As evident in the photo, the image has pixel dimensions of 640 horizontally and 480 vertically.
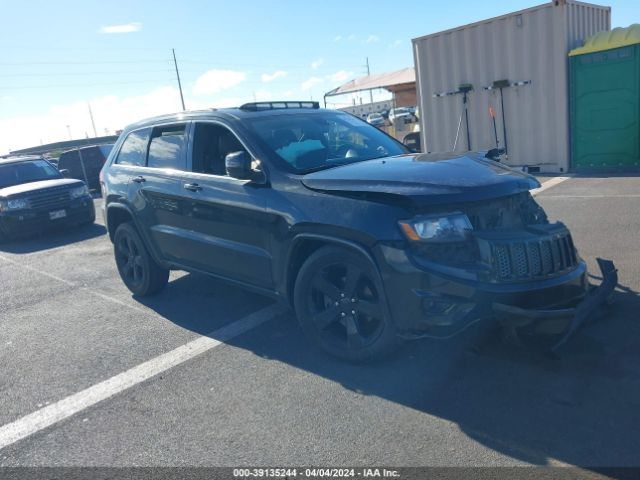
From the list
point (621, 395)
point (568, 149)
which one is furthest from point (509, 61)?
point (621, 395)

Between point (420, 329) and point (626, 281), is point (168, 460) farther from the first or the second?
point (626, 281)

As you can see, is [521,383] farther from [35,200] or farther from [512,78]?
[512,78]

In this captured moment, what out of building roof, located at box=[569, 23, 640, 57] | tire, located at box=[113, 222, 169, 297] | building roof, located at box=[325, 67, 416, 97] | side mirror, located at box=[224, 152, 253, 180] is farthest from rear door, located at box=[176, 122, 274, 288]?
building roof, located at box=[325, 67, 416, 97]

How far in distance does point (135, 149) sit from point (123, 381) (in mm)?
2693

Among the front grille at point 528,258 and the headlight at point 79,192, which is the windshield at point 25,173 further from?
the front grille at point 528,258

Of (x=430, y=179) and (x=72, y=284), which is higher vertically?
(x=430, y=179)

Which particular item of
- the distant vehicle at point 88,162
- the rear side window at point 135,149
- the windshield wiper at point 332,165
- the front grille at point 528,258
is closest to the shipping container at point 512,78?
the windshield wiper at point 332,165

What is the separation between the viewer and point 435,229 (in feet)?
11.3

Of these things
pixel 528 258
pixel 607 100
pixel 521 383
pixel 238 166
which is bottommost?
pixel 521 383

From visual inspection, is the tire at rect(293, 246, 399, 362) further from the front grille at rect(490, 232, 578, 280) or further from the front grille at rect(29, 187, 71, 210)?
the front grille at rect(29, 187, 71, 210)

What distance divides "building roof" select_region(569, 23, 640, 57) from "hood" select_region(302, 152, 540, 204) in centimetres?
897

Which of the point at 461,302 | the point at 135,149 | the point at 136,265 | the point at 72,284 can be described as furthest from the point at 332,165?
the point at 72,284

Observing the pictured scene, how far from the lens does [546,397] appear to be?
130 inches

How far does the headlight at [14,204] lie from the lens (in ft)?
34.2
